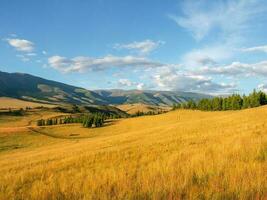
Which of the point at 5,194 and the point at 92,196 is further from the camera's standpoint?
the point at 5,194

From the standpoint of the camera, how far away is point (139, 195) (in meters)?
6.18

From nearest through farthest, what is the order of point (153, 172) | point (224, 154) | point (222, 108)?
point (153, 172) → point (224, 154) → point (222, 108)

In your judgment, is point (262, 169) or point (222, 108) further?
point (222, 108)

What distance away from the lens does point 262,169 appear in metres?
7.88

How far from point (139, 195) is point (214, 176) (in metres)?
2.26

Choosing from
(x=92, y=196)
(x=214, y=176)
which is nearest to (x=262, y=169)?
(x=214, y=176)

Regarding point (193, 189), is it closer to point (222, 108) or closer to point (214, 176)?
point (214, 176)

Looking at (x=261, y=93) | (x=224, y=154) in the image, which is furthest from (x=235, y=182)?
(x=261, y=93)

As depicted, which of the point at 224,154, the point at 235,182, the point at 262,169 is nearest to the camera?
the point at 235,182

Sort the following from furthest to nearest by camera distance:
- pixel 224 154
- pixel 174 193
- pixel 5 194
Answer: pixel 224 154
pixel 5 194
pixel 174 193

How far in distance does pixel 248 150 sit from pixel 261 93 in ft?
413

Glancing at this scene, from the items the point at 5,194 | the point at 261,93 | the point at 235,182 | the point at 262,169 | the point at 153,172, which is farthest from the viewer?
the point at 261,93

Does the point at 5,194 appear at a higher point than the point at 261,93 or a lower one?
lower

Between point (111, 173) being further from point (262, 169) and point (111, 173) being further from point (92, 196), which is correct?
point (262, 169)
